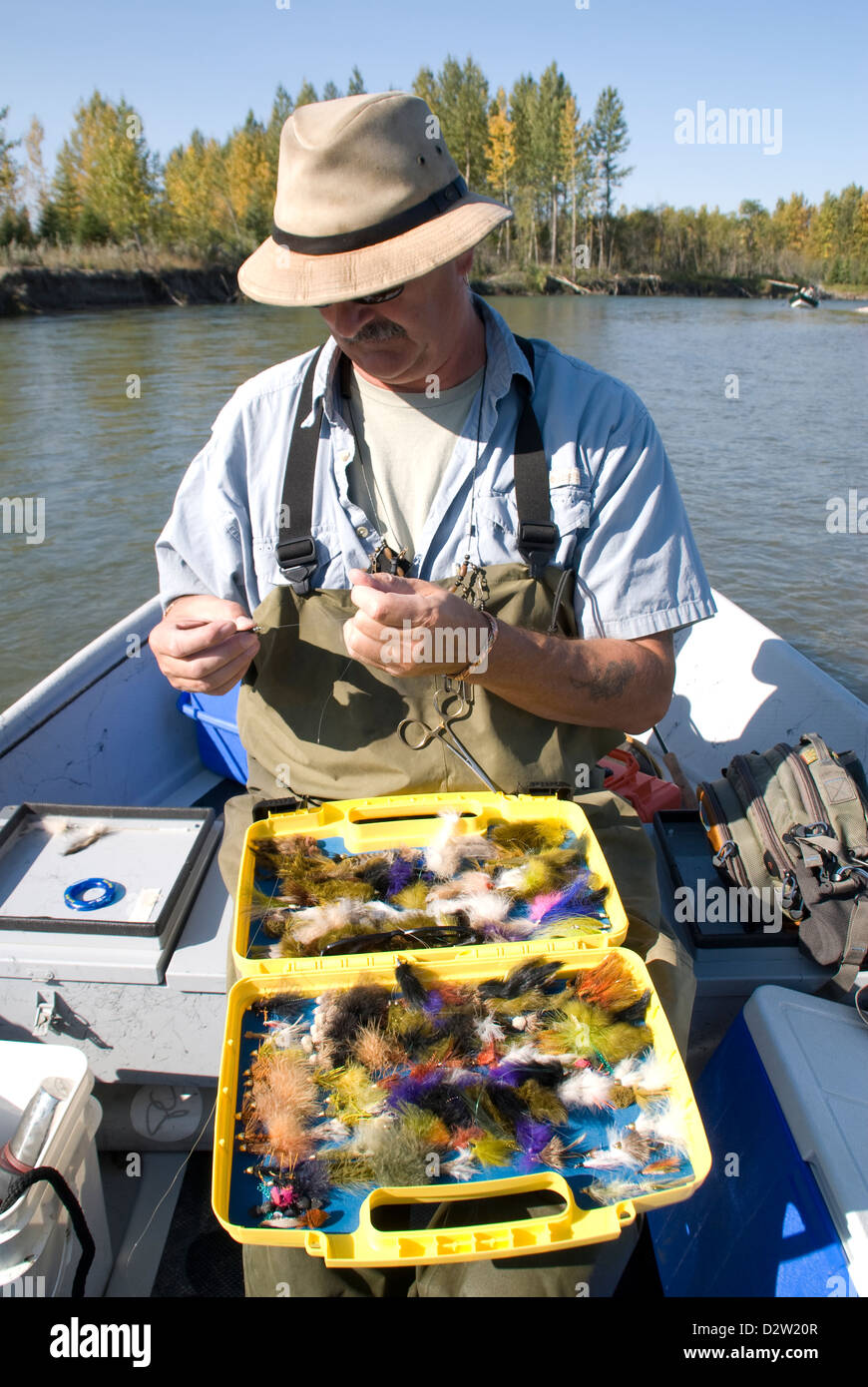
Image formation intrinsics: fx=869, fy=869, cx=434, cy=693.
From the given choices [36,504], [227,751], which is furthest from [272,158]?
[227,751]

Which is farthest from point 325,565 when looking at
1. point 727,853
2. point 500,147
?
point 500,147

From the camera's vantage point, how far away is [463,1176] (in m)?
1.39

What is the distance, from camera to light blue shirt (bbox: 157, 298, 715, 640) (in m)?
2.07

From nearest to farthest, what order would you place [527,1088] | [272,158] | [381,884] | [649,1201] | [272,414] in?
[649,1201] → [527,1088] → [381,884] → [272,414] → [272,158]

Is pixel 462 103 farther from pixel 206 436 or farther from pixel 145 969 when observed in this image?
pixel 145 969

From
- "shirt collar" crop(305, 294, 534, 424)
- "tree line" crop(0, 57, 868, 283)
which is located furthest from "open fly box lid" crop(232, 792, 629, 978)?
"tree line" crop(0, 57, 868, 283)

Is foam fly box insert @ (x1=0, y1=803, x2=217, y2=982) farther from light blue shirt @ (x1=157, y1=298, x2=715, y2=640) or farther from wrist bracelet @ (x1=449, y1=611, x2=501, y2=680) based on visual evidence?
wrist bracelet @ (x1=449, y1=611, x2=501, y2=680)

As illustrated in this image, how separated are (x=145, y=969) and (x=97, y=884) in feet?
1.02

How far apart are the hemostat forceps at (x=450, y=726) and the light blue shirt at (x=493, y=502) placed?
313 millimetres

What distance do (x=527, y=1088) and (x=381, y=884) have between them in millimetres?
590

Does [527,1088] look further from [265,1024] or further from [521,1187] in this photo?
[265,1024]
